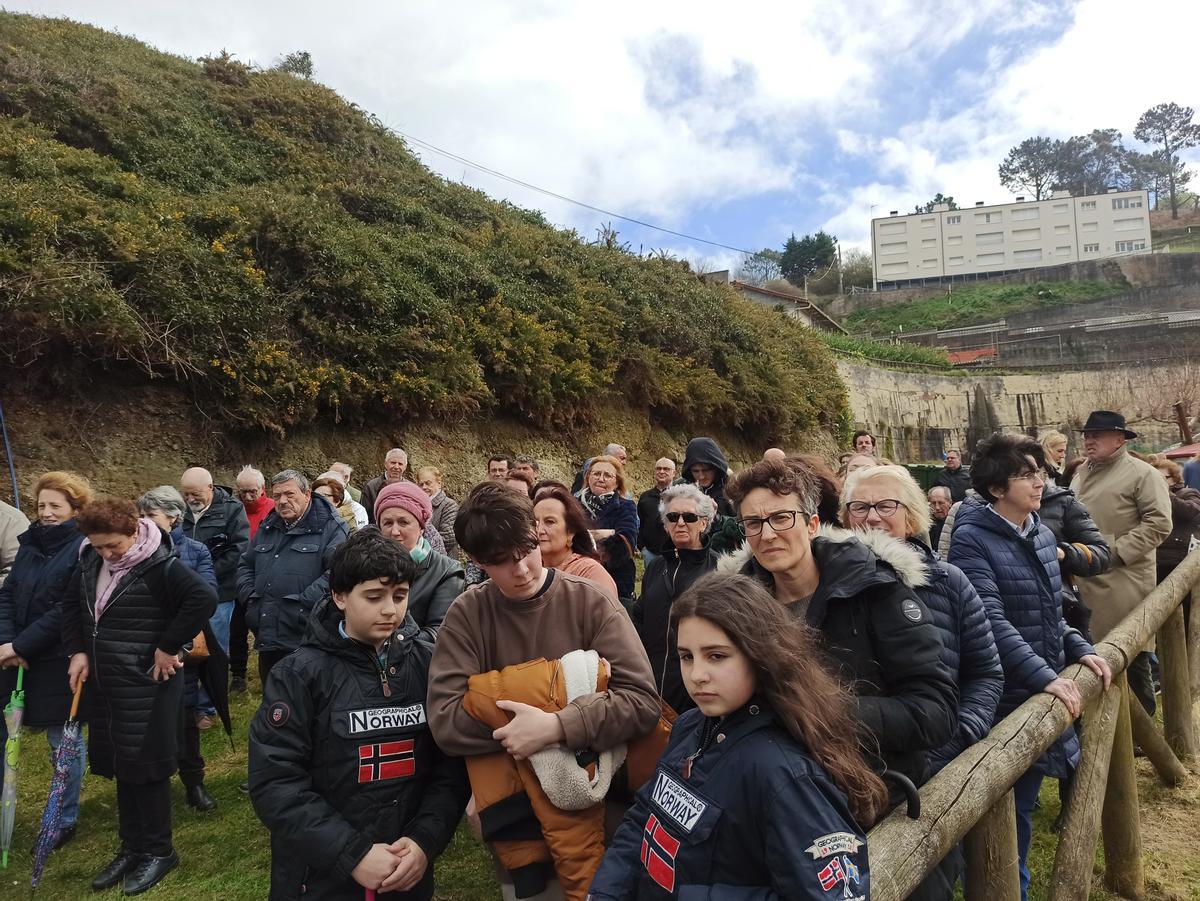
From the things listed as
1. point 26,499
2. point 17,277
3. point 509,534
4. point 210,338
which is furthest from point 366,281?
point 509,534

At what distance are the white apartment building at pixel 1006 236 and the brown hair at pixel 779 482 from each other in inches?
2813

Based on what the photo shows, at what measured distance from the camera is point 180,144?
40.1 ft

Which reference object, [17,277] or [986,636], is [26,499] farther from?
[986,636]

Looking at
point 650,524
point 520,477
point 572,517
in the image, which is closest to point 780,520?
point 572,517

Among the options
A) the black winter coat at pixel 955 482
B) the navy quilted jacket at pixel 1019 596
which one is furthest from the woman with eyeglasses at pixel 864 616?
the black winter coat at pixel 955 482

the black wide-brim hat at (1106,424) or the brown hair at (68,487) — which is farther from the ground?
the black wide-brim hat at (1106,424)

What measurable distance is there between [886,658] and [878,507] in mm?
840

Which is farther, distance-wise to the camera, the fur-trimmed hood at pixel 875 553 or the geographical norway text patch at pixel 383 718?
the geographical norway text patch at pixel 383 718

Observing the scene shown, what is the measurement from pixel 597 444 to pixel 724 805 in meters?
11.7

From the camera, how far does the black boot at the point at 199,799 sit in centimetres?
454

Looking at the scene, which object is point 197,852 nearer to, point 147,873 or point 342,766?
point 147,873

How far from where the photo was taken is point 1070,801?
319 centimetres

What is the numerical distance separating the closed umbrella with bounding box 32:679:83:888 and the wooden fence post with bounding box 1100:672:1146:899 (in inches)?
212

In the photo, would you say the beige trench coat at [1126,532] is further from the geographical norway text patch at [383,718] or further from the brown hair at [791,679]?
the geographical norway text patch at [383,718]
